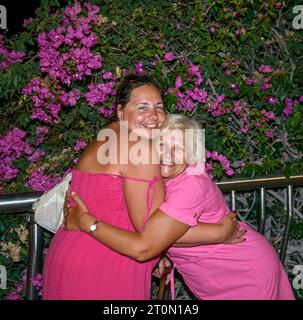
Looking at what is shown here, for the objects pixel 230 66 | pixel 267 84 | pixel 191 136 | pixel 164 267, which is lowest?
pixel 164 267

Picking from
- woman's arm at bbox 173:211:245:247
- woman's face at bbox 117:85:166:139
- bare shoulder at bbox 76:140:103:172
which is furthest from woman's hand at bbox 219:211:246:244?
bare shoulder at bbox 76:140:103:172

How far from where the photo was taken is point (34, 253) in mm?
2643

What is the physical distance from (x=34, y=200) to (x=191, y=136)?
84 centimetres

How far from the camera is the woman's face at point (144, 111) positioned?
95.4 inches

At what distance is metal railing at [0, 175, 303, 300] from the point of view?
8.05 ft

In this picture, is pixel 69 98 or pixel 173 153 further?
pixel 69 98

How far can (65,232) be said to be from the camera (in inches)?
89.7

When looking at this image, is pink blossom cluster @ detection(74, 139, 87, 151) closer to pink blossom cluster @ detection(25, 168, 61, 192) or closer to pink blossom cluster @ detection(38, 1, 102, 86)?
pink blossom cluster @ detection(25, 168, 61, 192)

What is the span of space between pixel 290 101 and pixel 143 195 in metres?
1.76

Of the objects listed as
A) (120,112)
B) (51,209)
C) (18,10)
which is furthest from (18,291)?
(18,10)

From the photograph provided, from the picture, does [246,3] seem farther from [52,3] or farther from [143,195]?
[143,195]

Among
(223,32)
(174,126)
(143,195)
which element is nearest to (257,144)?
(223,32)

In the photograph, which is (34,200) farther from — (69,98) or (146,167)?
(69,98)

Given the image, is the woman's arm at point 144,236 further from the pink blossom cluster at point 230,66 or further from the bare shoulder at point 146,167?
the pink blossom cluster at point 230,66
